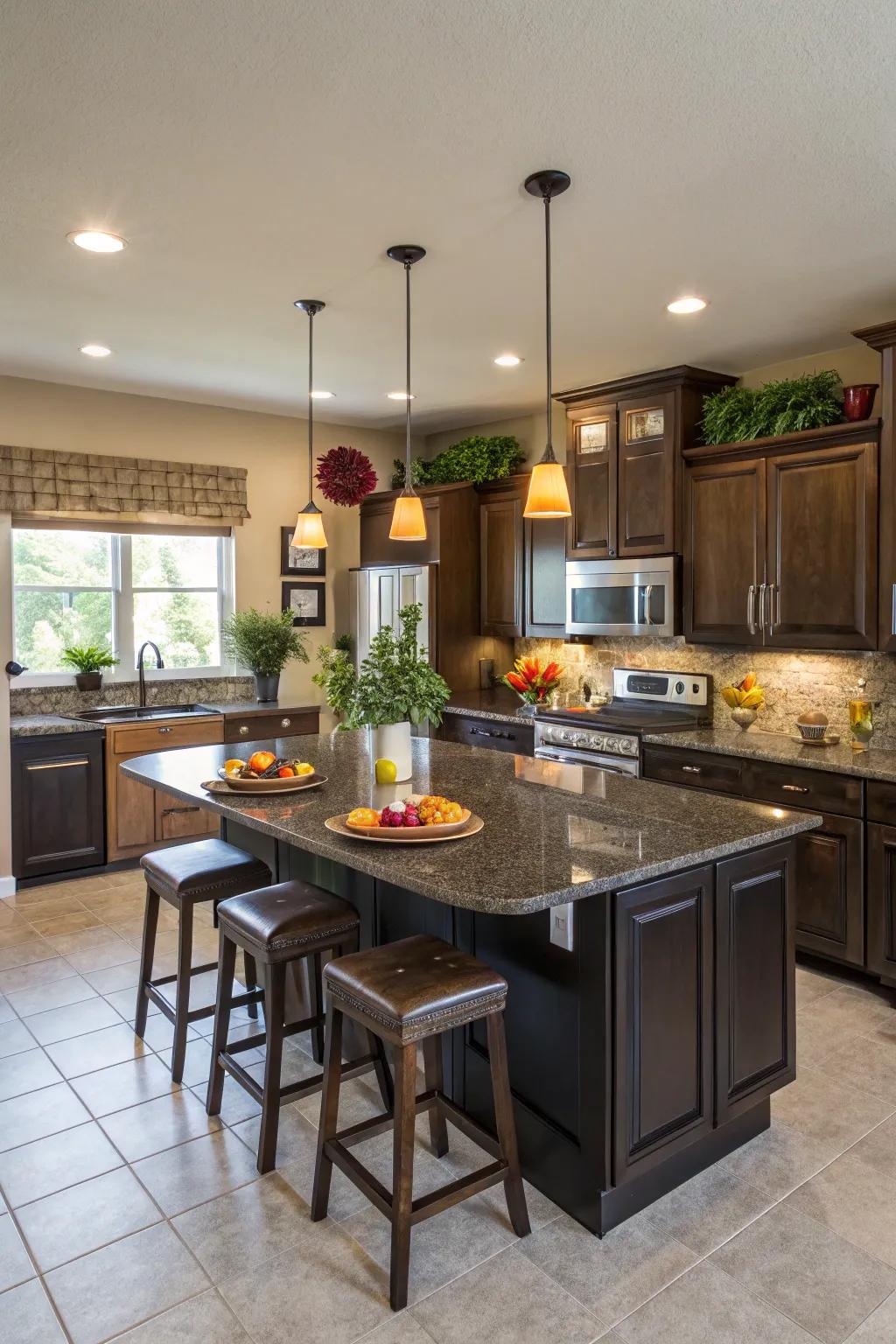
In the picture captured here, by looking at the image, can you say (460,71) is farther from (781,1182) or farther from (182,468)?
(182,468)

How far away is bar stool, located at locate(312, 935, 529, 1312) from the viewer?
193 cm

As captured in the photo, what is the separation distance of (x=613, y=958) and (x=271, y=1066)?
1002 mm

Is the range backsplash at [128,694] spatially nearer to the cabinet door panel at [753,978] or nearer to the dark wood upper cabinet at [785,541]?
the dark wood upper cabinet at [785,541]

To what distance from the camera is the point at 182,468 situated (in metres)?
5.55

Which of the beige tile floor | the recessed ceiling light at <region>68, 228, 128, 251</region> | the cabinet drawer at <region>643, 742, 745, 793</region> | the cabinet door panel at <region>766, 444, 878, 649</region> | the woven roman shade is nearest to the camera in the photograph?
the beige tile floor

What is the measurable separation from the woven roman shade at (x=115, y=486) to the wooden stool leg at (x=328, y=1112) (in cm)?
383

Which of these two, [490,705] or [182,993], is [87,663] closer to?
[490,705]

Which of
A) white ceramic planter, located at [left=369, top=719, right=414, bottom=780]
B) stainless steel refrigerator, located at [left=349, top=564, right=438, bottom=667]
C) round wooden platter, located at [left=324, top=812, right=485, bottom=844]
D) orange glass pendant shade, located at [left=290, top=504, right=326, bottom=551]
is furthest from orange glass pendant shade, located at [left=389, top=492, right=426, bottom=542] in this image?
stainless steel refrigerator, located at [left=349, top=564, right=438, bottom=667]

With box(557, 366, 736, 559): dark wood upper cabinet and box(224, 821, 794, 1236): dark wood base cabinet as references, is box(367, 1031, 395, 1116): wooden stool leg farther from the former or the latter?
box(557, 366, 736, 559): dark wood upper cabinet

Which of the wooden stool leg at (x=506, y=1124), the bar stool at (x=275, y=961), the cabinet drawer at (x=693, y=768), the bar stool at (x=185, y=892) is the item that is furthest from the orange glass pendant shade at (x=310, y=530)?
the wooden stool leg at (x=506, y=1124)

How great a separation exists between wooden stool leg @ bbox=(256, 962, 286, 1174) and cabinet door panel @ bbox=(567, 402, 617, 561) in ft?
10.2

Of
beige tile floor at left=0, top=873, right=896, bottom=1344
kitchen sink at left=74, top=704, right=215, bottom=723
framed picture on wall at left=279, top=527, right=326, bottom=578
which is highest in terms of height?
framed picture on wall at left=279, top=527, right=326, bottom=578

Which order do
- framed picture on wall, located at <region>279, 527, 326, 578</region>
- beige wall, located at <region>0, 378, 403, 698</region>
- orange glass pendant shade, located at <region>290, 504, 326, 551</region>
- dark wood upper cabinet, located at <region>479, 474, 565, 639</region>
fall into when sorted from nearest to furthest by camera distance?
orange glass pendant shade, located at <region>290, 504, 326, 551</region>, beige wall, located at <region>0, 378, 403, 698</region>, dark wood upper cabinet, located at <region>479, 474, 565, 639</region>, framed picture on wall, located at <region>279, 527, 326, 578</region>

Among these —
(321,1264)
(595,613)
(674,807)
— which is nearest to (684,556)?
(595,613)
